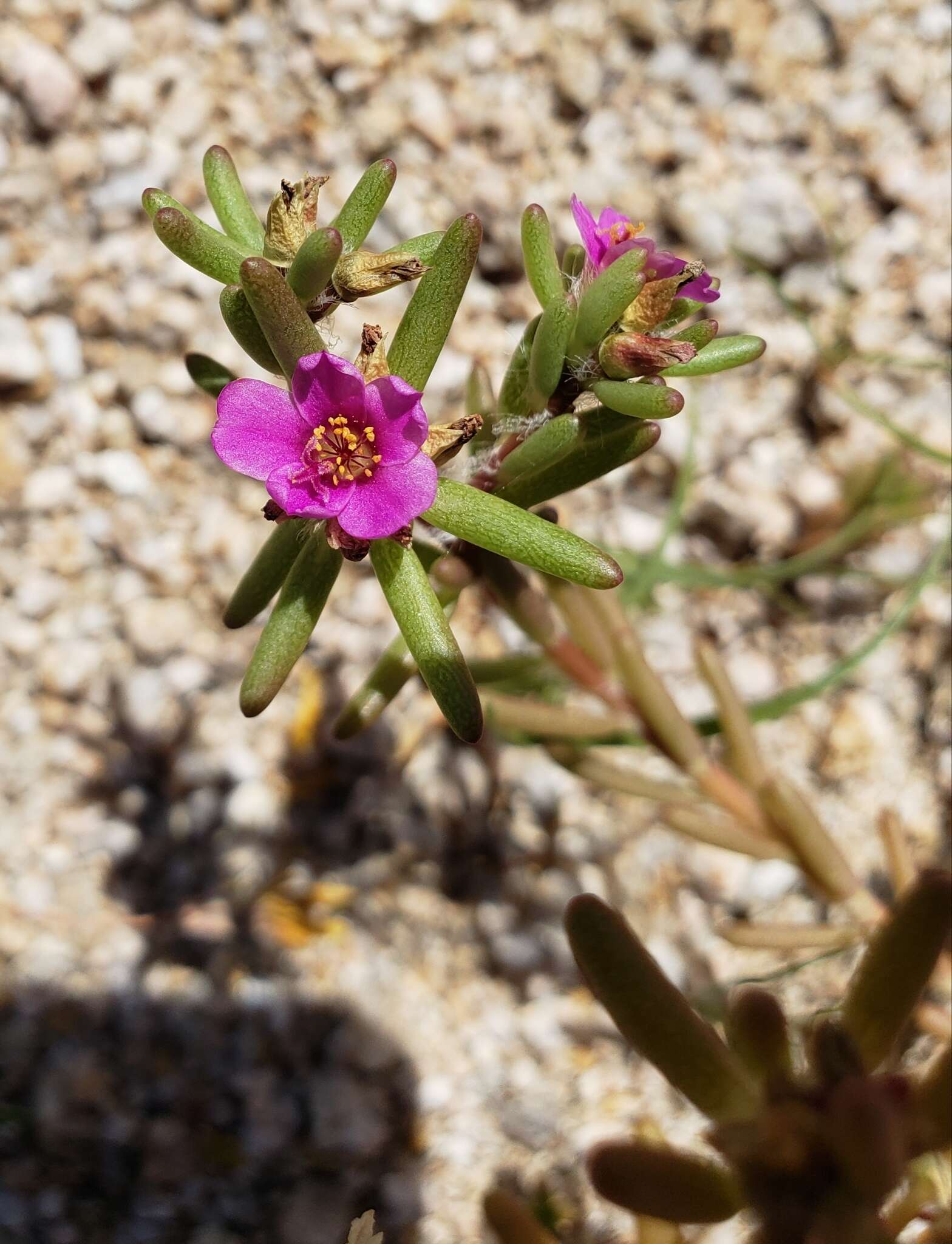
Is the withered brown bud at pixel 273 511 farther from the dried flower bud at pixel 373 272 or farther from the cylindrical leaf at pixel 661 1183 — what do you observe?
the cylindrical leaf at pixel 661 1183

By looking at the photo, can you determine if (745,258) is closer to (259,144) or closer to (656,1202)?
(259,144)

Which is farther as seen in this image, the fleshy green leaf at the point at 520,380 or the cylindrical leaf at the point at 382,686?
the cylindrical leaf at the point at 382,686

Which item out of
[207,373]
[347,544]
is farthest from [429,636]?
[207,373]

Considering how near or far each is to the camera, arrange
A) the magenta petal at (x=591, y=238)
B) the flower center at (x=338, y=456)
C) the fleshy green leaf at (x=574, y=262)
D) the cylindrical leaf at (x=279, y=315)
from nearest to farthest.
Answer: the cylindrical leaf at (x=279, y=315) < the flower center at (x=338, y=456) < the magenta petal at (x=591, y=238) < the fleshy green leaf at (x=574, y=262)

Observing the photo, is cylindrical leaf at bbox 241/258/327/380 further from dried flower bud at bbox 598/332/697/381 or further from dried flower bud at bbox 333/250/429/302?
dried flower bud at bbox 598/332/697/381

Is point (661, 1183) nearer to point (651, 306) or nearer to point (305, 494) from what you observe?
point (305, 494)

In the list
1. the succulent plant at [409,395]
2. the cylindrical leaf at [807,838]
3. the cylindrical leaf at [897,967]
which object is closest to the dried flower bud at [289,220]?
the succulent plant at [409,395]
